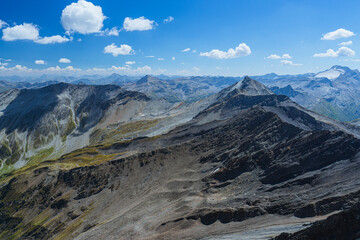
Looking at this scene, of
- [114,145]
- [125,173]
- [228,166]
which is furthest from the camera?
[114,145]

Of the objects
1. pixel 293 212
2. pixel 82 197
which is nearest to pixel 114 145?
pixel 82 197

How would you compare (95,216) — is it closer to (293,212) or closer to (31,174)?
(31,174)

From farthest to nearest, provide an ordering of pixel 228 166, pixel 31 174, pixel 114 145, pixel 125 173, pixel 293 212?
pixel 114 145
pixel 31 174
pixel 125 173
pixel 228 166
pixel 293 212

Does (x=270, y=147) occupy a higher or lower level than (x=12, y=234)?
higher

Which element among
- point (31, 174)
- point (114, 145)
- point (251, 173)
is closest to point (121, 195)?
point (251, 173)

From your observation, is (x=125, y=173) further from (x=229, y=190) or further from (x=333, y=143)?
(x=333, y=143)

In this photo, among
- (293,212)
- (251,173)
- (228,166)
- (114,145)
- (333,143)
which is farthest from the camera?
(114,145)

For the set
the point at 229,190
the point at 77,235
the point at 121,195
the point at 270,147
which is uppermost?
the point at 270,147

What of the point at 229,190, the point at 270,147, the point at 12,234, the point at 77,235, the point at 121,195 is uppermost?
the point at 270,147

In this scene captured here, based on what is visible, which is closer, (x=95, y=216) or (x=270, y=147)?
(x=95, y=216)
